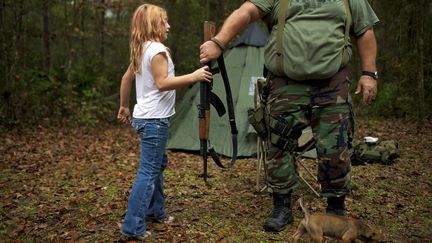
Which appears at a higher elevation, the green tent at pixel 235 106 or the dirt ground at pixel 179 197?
the green tent at pixel 235 106

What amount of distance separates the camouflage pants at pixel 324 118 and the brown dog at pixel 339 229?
1.34 ft

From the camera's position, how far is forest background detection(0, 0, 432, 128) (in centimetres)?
938

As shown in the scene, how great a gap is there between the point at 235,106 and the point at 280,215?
401 centimetres

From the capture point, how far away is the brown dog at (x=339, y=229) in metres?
2.92

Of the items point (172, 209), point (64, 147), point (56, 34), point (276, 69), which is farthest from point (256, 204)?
point (56, 34)

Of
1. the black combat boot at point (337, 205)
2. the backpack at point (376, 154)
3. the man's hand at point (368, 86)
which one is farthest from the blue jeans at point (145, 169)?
the backpack at point (376, 154)

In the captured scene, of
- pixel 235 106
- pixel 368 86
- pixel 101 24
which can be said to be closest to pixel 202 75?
pixel 368 86

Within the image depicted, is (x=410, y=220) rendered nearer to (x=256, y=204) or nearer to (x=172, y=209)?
(x=256, y=204)

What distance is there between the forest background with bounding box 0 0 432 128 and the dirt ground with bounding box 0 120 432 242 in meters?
2.33

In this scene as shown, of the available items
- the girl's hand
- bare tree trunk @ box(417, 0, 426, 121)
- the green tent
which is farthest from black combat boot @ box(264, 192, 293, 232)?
bare tree trunk @ box(417, 0, 426, 121)

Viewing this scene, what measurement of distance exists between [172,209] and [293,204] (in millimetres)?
1155

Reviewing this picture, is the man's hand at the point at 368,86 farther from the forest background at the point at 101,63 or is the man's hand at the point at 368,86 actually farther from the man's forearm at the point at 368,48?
the forest background at the point at 101,63

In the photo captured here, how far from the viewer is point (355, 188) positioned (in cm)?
482

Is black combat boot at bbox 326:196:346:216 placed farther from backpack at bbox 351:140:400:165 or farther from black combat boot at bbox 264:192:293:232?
backpack at bbox 351:140:400:165
